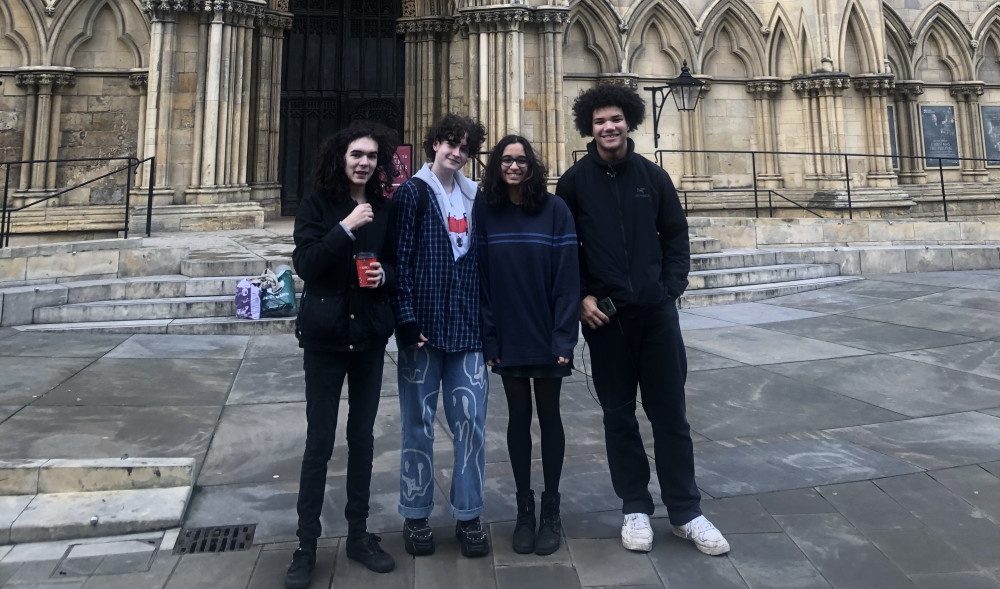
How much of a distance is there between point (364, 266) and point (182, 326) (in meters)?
5.43

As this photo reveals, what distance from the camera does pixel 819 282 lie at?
9961 mm

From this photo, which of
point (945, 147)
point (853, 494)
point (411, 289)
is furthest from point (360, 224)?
point (945, 147)

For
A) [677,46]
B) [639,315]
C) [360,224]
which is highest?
[677,46]

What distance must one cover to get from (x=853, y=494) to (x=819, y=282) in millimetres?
7655

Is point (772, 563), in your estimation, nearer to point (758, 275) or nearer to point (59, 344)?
point (59, 344)

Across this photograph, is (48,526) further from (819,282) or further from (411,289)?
(819,282)

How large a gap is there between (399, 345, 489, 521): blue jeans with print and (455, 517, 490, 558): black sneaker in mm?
40

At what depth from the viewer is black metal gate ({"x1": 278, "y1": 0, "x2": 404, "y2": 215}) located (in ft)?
47.9

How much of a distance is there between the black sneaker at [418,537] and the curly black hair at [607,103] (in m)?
1.89

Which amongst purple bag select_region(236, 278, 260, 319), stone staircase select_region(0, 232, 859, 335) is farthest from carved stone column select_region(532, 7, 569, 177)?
purple bag select_region(236, 278, 260, 319)

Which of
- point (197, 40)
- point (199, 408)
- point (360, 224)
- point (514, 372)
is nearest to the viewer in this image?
point (360, 224)

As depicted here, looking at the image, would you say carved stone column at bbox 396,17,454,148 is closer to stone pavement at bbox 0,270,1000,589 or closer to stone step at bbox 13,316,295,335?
stone step at bbox 13,316,295,335

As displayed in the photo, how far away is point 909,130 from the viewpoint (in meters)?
18.5

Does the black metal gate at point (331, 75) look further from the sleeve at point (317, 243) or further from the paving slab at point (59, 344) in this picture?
the sleeve at point (317, 243)
